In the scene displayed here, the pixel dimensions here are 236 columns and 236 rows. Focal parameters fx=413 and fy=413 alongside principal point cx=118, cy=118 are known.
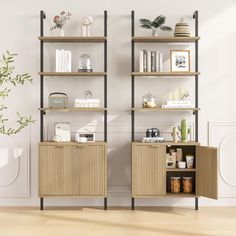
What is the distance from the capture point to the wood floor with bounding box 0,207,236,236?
3424 mm

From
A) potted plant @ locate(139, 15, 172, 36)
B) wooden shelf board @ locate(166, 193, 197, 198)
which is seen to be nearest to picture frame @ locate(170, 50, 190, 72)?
potted plant @ locate(139, 15, 172, 36)

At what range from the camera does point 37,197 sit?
4.50 metres

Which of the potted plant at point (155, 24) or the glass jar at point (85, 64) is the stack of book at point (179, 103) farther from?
the glass jar at point (85, 64)

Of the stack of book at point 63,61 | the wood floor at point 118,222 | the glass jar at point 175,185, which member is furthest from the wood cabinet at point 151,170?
the stack of book at point 63,61

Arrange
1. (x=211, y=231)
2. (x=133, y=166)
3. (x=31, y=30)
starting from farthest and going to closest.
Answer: (x=31, y=30), (x=133, y=166), (x=211, y=231)

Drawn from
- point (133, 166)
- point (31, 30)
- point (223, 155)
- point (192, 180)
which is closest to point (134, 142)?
point (133, 166)

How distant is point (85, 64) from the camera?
432 cm

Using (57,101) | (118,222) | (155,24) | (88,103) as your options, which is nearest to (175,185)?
(118,222)

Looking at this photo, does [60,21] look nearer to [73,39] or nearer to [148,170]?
[73,39]

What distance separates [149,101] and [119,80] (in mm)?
408

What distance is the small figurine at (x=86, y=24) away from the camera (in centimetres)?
434

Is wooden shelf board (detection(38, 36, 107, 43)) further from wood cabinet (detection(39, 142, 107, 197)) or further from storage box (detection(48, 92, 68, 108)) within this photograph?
wood cabinet (detection(39, 142, 107, 197))

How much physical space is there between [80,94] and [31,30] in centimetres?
88

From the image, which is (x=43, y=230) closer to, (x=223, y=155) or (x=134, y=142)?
(x=134, y=142)
